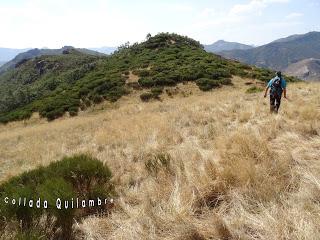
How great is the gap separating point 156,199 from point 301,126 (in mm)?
4368

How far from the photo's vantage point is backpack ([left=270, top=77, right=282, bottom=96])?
1277 centimetres

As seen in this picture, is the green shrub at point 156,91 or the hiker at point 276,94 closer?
the hiker at point 276,94

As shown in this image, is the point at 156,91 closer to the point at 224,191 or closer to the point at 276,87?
the point at 276,87

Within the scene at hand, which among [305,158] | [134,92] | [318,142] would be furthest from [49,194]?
[134,92]

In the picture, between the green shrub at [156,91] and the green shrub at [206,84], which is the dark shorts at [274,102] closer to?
the green shrub at [156,91]

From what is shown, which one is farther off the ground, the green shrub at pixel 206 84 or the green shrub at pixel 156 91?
the green shrub at pixel 206 84

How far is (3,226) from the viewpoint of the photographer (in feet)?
14.7

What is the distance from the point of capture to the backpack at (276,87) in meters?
12.8

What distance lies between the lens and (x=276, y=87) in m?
13.0

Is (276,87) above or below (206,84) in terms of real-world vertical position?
above

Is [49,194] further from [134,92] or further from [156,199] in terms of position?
[134,92]

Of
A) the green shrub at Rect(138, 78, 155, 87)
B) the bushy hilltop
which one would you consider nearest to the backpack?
the bushy hilltop

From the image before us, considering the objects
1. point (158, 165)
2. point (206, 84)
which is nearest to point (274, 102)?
point (158, 165)

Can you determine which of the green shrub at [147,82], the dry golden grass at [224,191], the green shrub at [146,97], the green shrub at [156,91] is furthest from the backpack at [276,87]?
the green shrub at [147,82]
